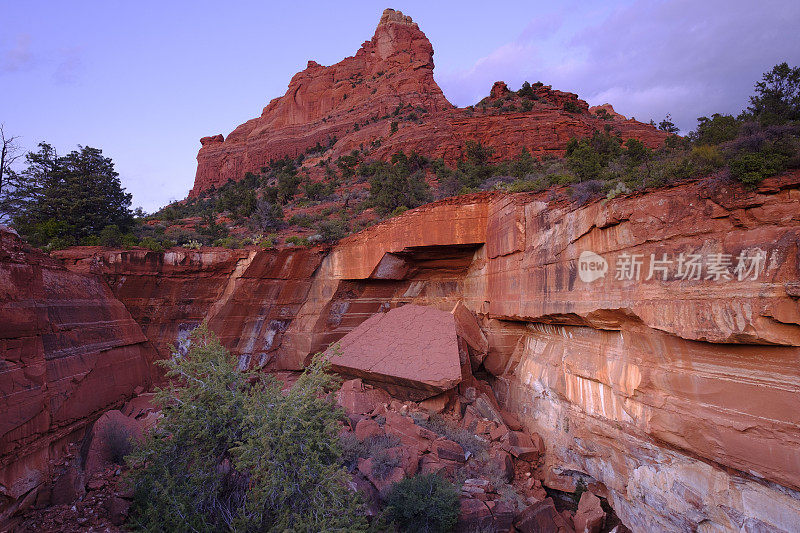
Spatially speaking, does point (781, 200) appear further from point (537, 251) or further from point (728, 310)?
point (537, 251)

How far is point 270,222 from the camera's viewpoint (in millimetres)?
16938

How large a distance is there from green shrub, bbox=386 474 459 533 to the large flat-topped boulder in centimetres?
283

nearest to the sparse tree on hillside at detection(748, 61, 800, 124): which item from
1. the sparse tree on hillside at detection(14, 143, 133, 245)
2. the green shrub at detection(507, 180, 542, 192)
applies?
the green shrub at detection(507, 180, 542, 192)

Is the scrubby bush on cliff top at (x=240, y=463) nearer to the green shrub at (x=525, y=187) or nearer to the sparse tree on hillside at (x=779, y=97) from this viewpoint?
the green shrub at (x=525, y=187)

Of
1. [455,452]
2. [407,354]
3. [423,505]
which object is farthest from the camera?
[407,354]

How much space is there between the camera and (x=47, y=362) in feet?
23.6

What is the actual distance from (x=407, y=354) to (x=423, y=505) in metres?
4.45

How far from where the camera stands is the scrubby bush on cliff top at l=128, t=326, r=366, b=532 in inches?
187

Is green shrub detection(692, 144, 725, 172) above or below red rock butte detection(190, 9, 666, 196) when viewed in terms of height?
below

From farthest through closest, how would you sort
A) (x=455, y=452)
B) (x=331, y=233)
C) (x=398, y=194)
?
(x=398, y=194), (x=331, y=233), (x=455, y=452)

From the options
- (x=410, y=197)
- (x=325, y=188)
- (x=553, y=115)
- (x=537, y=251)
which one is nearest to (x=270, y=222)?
(x=410, y=197)

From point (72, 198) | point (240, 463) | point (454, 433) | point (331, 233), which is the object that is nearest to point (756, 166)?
point (454, 433)

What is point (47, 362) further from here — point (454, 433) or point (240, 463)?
point (454, 433)

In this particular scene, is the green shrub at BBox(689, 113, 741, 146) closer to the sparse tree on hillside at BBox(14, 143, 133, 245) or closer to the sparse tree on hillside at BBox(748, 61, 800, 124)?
the sparse tree on hillside at BBox(748, 61, 800, 124)
